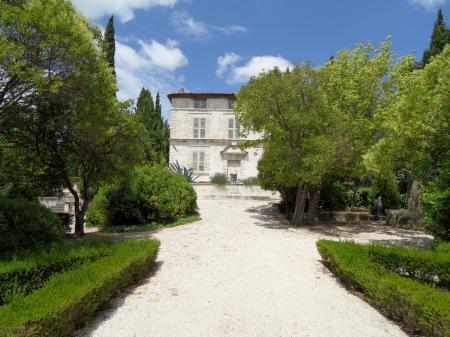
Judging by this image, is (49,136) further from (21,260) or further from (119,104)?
(21,260)

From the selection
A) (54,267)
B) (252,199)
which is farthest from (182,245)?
(252,199)

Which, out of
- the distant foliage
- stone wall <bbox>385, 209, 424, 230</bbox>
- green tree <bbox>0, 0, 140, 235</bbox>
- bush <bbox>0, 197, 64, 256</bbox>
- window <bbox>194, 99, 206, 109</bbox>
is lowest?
stone wall <bbox>385, 209, 424, 230</bbox>

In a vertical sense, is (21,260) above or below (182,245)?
above

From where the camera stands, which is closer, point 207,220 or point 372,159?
point 372,159

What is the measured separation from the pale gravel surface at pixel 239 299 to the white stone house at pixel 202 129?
23241 mm

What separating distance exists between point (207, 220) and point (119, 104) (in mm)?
5821

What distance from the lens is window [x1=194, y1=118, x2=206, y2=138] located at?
3234 centimetres

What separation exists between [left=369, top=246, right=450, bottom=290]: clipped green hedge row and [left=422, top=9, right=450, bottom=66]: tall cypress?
29.0 meters

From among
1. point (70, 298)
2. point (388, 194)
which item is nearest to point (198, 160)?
point (388, 194)

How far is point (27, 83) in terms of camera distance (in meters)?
6.78

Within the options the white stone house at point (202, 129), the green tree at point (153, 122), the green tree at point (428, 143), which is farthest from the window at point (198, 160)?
the green tree at point (428, 143)

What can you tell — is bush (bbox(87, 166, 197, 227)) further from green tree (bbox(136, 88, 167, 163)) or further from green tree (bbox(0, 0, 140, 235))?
green tree (bbox(136, 88, 167, 163))

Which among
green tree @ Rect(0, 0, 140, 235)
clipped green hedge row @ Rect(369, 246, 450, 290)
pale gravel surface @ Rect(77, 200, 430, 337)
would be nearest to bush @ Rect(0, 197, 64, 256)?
pale gravel surface @ Rect(77, 200, 430, 337)

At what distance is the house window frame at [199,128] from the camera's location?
32344mm
